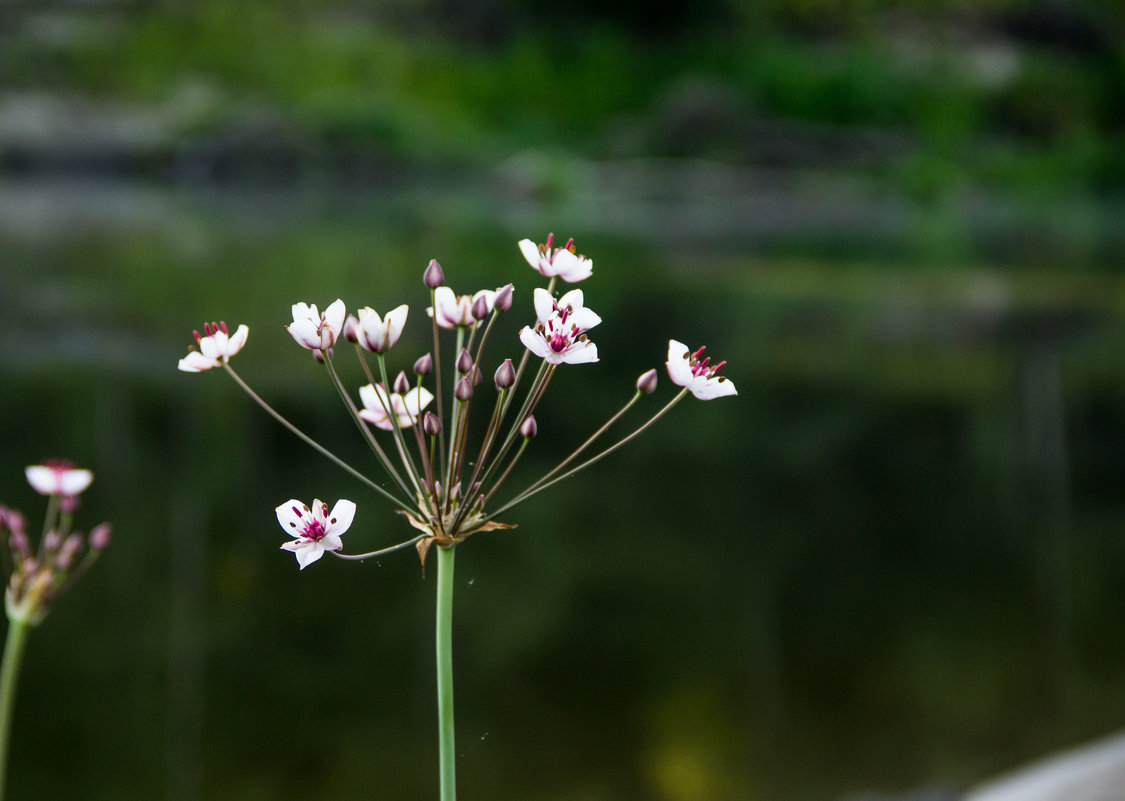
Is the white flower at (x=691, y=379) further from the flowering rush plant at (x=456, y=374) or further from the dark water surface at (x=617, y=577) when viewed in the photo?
the dark water surface at (x=617, y=577)

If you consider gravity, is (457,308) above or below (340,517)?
above

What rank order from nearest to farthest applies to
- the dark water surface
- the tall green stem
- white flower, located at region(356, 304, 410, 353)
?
the tall green stem
white flower, located at region(356, 304, 410, 353)
the dark water surface

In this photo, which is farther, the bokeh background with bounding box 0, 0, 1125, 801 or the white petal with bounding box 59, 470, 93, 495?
the bokeh background with bounding box 0, 0, 1125, 801

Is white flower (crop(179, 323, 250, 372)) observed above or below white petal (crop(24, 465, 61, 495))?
above

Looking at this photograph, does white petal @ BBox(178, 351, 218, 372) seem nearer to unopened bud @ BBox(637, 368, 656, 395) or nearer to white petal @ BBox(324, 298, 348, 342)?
white petal @ BBox(324, 298, 348, 342)

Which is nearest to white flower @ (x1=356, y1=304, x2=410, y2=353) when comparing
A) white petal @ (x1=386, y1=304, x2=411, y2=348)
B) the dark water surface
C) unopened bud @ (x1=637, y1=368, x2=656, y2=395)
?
white petal @ (x1=386, y1=304, x2=411, y2=348)

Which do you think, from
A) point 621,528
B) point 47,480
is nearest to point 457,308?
point 47,480

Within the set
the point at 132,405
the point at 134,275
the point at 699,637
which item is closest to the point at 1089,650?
the point at 699,637

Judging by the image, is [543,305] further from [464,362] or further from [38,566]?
[38,566]
